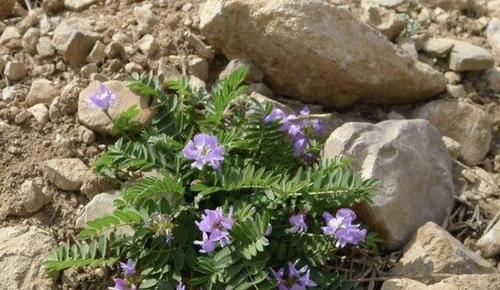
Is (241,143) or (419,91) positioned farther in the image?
(419,91)

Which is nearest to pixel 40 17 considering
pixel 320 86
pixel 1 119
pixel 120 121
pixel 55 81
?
pixel 55 81

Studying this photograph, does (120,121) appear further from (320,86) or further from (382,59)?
(382,59)

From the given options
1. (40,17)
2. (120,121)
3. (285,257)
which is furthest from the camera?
(40,17)

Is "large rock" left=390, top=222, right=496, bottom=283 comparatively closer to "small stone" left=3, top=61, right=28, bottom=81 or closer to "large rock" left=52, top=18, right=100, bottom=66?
"large rock" left=52, top=18, right=100, bottom=66

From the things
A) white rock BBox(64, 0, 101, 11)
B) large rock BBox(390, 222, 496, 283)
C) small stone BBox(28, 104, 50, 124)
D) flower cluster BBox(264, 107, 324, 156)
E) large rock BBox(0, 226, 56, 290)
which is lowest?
large rock BBox(0, 226, 56, 290)

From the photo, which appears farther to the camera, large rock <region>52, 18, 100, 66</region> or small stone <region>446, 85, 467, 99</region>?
small stone <region>446, 85, 467, 99</region>

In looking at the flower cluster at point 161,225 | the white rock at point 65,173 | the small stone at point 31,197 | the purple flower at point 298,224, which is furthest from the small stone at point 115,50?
the purple flower at point 298,224

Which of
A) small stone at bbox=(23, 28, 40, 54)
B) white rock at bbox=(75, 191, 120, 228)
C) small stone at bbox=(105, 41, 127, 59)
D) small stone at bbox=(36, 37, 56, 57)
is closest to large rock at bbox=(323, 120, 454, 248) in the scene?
white rock at bbox=(75, 191, 120, 228)
